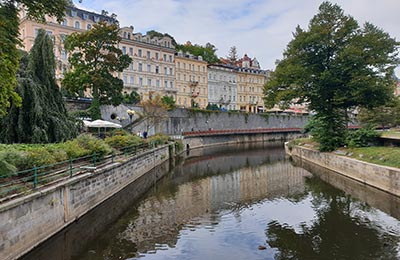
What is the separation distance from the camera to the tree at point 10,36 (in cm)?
1012

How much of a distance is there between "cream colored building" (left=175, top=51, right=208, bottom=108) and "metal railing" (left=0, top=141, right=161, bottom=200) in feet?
165

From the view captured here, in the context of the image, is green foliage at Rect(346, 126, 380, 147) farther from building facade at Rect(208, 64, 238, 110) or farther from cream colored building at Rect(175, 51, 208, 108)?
building facade at Rect(208, 64, 238, 110)

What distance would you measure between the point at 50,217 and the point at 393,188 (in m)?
16.9

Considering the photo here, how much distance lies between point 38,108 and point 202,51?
74205 mm

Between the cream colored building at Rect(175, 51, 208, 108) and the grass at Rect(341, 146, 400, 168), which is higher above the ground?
the cream colored building at Rect(175, 51, 208, 108)

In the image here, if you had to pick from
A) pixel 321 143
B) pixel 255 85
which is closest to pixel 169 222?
pixel 321 143

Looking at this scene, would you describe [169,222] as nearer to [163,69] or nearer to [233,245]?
[233,245]

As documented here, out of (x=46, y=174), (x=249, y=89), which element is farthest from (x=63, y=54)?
(x=249, y=89)

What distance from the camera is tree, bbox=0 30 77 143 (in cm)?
1856

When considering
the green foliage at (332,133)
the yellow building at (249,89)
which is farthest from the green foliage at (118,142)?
the yellow building at (249,89)

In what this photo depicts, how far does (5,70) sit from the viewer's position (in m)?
10.2

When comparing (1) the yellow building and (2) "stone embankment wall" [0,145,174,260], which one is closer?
(2) "stone embankment wall" [0,145,174,260]

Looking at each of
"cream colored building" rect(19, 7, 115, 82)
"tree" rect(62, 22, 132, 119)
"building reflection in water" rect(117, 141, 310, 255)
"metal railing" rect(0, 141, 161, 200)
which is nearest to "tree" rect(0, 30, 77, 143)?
"metal railing" rect(0, 141, 161, 200)

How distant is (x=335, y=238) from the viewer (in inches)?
448
